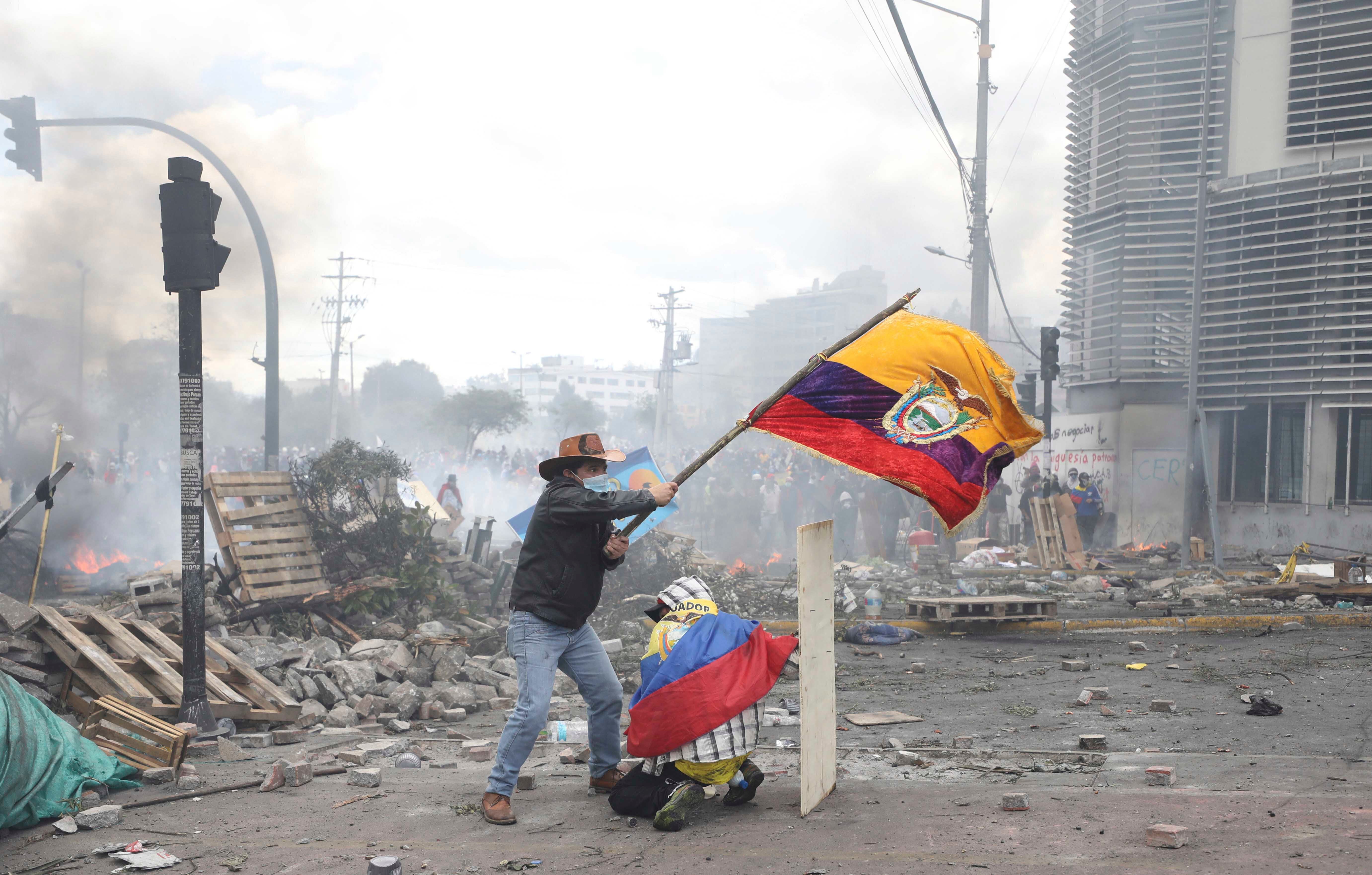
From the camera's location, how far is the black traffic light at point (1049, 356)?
16.5m

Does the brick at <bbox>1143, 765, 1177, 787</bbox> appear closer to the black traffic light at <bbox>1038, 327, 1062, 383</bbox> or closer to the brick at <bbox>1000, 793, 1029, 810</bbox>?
the brick at <bbox>1000, 793, 1029, 810</bbox>

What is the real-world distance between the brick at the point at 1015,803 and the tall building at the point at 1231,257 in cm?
1296

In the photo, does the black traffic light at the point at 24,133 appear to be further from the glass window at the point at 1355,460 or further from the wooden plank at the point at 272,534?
the glass window at the point at 1355,460

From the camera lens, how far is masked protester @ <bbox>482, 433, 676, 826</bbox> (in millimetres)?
4391

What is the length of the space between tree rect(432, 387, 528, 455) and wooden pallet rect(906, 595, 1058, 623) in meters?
45.8

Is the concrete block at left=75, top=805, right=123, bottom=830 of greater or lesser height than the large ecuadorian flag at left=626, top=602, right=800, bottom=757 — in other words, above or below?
below

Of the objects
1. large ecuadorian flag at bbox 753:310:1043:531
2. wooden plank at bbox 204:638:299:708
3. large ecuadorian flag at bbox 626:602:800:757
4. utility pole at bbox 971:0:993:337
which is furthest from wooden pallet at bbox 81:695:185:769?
utility pole at bbox 971:0:993:337

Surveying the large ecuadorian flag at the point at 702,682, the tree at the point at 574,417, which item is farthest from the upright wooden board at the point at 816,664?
the tree at the point at 574,417

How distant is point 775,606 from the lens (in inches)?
498

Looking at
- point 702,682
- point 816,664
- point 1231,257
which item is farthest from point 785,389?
point 1231,257

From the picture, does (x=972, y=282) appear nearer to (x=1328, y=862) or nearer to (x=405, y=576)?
(x=405, y=576)

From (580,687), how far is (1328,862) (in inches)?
121

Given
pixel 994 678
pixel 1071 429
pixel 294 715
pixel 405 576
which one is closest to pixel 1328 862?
pixel 994 678

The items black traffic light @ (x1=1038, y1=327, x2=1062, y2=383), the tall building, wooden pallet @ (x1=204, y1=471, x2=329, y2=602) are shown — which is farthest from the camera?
the tall building
